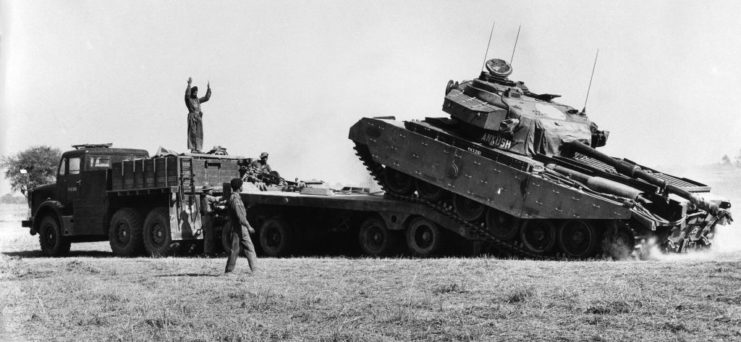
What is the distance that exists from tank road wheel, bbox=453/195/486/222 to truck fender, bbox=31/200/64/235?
10.8 metres

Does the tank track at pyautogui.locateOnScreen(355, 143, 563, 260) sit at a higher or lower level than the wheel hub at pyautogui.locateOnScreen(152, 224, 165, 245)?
higher

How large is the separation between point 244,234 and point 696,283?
6.84m

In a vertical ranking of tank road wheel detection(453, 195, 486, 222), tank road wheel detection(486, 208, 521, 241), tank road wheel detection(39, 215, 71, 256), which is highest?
tank road wheel detection(453, 195, 486, 222)

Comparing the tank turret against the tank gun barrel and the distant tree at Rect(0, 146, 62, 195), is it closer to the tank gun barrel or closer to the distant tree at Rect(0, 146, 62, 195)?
the tank gun barrel

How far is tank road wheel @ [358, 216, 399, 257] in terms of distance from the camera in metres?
19.1

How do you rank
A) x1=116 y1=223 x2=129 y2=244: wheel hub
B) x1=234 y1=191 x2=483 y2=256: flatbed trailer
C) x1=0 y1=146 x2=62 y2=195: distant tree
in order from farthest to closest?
1. x1=0 y1=146 x2=62 y2=195: distant tree
2. x1=116 y1=223 x2=129 y2=244: wheel hub
3. x1=234 y1=191 x2=483 y2=256: flatbed trailer

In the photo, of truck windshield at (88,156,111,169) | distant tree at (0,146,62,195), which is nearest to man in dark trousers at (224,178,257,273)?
truck windshield at (88,156,111,169)

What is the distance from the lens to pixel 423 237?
18750 mm

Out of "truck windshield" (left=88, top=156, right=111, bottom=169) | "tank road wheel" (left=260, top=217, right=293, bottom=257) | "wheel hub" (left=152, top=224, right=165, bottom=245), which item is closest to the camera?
"tank road wheel" (left=260, top=217, right=293, bottom=257)

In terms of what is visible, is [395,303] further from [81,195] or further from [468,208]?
[81,195]

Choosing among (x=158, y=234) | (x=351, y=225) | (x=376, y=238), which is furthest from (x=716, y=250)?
(x=158, y=234)

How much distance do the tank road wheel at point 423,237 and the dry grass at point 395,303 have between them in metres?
3.26

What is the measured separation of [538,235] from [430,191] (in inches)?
99.7

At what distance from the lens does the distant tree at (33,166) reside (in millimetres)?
69188
